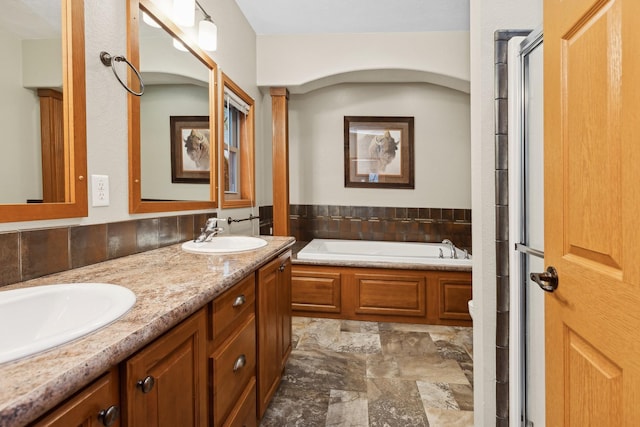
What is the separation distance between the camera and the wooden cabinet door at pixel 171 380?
0.63 metres

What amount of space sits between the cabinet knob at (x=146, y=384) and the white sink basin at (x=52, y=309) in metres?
0.15

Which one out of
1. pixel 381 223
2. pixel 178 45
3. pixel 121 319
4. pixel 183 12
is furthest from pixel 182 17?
pixel 381 223

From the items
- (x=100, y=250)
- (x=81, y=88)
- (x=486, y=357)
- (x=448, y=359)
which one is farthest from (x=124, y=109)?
(x=448, y=359)

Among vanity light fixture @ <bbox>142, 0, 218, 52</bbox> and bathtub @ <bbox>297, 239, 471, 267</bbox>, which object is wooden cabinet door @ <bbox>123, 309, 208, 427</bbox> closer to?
vanity light fixture @ <bbox>142, 0, 218, 52</bbox>

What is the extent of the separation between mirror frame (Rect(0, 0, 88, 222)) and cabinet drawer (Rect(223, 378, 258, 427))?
2.98ft

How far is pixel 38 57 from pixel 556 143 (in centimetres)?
160

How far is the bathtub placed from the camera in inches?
111

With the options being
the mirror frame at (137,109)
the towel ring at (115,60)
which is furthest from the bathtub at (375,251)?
the towel ring at (115,60)

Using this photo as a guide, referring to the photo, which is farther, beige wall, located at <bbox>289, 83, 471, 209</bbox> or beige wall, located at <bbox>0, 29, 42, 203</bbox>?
beige wall, located at <bbox>289, 83, 471, 209</bbox>

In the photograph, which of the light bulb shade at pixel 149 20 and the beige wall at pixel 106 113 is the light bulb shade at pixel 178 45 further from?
the beige wall at pixel 106 113

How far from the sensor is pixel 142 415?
0.64m

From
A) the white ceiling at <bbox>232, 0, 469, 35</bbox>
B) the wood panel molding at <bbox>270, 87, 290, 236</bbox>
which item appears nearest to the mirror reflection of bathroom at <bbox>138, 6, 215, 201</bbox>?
the white ceiling at <bbox>232, 0, 469, 35</bbox>

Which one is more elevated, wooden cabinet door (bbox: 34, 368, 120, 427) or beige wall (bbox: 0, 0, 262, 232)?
beige wall (bbox: 0, 0, 262, 232)

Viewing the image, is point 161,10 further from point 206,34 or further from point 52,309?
point 52,309
